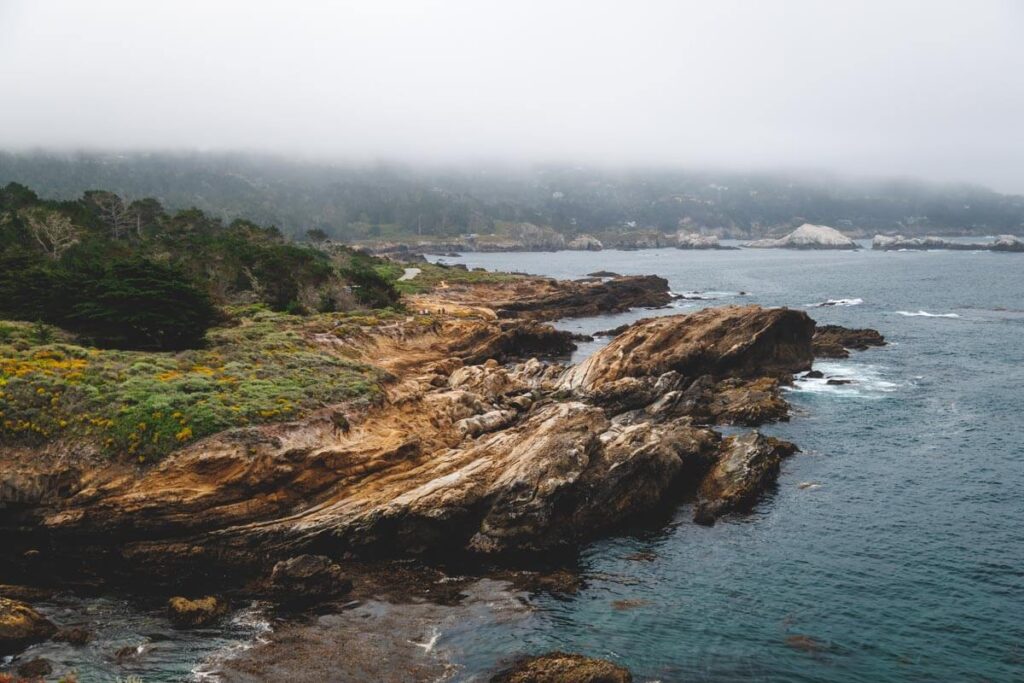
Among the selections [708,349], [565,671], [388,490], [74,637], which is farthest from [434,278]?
[565,671]

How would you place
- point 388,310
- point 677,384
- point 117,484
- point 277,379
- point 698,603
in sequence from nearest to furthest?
point 698,603, point 117,484, point 277,379, point 677,384, point 388,310

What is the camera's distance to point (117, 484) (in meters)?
31.3

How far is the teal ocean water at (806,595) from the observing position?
24.8m

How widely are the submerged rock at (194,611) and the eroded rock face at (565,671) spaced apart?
1167cm

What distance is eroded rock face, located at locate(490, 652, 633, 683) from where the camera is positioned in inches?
909

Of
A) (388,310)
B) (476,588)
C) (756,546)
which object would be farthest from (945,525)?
(388,310)

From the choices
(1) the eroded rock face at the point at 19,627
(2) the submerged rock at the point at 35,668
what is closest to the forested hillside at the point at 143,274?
(1) the eroded rock face at the point at 19,627

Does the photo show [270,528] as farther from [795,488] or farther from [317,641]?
[795,488]

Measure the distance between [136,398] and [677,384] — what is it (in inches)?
1671

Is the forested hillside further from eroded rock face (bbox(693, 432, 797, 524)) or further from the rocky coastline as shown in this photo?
eroded rock face (bbox(693, 432, 797, 524))

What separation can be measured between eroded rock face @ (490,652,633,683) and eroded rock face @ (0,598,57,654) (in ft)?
54.4

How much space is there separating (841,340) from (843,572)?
200ft

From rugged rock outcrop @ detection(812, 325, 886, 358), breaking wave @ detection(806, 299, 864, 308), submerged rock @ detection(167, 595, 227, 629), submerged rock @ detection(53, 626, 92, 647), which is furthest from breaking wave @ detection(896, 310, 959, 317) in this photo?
submerged rock @ detection(53, 626, 92, 647)

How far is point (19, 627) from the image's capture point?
24.2 m
